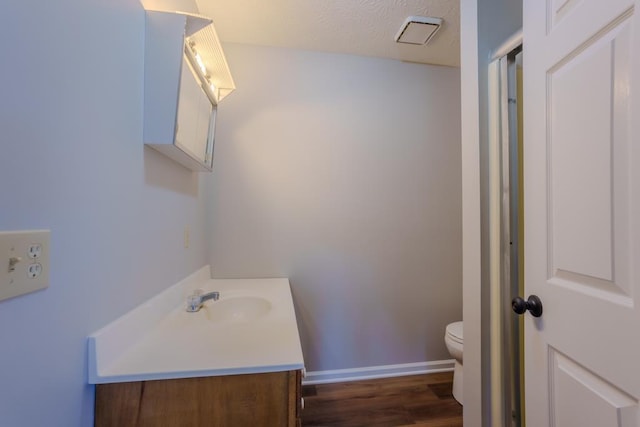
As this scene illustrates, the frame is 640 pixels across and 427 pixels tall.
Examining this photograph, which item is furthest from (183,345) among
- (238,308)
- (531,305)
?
(531,305)

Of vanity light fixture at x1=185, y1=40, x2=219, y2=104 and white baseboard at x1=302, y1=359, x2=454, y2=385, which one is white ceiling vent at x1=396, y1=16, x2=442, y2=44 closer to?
vanity light fixture at x1=185, y1=40, x2=219, y2=104

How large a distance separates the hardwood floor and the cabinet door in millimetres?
1667

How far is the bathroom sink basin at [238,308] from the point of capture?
1.43 m

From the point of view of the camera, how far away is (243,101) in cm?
192

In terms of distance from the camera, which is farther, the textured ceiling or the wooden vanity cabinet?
the textured ceiling

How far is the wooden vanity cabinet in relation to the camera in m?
0.75

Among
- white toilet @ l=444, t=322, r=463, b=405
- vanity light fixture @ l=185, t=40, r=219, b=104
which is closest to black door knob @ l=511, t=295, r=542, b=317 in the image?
white toilet @ l=444, t=322, r=463, b=405

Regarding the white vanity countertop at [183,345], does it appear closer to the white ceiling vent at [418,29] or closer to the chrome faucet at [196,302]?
the chrome faucet at [196,302]

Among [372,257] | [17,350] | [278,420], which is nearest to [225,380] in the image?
[278,420]

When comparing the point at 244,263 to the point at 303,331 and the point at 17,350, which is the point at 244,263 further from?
the point at 17,350

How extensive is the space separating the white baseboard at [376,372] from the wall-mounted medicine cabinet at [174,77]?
1720mm

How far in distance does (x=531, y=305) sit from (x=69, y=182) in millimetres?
1366

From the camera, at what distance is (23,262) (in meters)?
0.54

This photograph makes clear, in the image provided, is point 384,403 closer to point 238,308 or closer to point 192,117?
point 238,308
